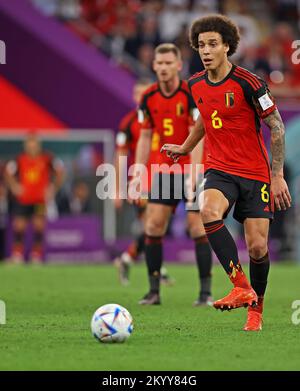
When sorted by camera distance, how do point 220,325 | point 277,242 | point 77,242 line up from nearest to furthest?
point 220,325
point 77,242
point 277,242

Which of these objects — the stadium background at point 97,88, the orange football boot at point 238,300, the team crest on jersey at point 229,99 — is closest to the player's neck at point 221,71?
the team crest on jersey at point 229,99

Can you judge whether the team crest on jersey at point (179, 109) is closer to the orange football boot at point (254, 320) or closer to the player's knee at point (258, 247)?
the player's knee at point (258, 247)

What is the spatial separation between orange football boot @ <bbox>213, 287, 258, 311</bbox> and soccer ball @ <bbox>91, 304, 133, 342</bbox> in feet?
2.16

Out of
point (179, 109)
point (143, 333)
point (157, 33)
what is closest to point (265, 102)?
point (143, 333)

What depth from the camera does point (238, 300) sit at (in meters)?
7.40

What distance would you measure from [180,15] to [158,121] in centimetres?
1337

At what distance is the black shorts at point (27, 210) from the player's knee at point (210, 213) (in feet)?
39.2

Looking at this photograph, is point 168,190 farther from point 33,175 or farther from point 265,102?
point 33,175

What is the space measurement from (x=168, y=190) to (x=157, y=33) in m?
12.3

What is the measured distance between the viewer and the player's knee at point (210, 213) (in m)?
7.79

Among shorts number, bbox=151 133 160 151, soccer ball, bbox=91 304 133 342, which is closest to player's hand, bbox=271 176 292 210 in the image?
soccer ball, bbox=91 304 133 342

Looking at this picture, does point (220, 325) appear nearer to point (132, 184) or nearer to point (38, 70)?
point (132, 184)

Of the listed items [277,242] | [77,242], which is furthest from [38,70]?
[277,242]

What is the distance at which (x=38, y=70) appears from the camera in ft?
70.3
